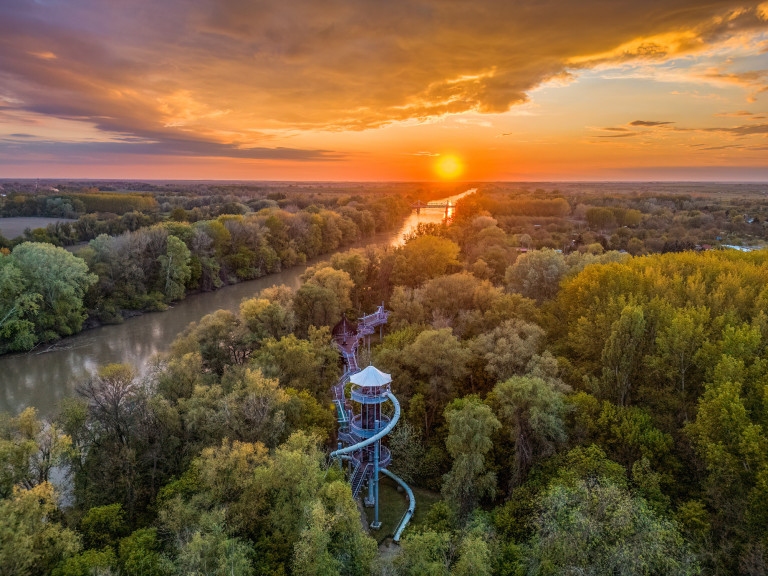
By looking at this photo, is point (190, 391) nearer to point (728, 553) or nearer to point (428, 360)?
point (428, 360)

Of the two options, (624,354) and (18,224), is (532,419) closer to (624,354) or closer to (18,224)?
(624,354)

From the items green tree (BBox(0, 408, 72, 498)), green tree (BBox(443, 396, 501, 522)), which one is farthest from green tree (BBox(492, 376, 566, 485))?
green tree (BBox(0, 408, 72, 498))

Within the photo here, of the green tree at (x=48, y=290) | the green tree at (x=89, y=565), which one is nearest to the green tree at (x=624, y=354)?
the green tree at (x=89, y=565)

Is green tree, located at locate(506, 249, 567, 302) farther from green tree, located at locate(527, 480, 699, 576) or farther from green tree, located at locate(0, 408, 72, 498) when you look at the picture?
green tree, located at locate(0, 408, 72, 498)

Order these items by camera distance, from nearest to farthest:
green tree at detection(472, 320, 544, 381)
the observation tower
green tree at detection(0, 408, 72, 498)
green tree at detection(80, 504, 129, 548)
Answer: green tree at detection(80, 504, 129, 548) → green tree at detection(0, 408, 72, 498) → the observation tower → green tree at detection(472, 320, 544, 381)

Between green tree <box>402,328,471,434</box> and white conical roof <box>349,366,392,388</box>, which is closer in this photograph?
white conical roof <box>349,366,392,388</box>

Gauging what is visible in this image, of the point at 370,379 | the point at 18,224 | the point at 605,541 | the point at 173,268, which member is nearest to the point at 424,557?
the point at 605,541

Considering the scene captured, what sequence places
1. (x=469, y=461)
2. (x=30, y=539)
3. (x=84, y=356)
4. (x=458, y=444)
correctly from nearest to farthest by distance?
(x=30, y=539)
(x=469, y=461)
(x=458, y=444)
(x=84, y=356)

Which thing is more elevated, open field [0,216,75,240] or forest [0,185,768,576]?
open field [0,216,75,240]

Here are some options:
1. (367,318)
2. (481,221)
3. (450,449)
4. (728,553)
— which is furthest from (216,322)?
(481,221)
